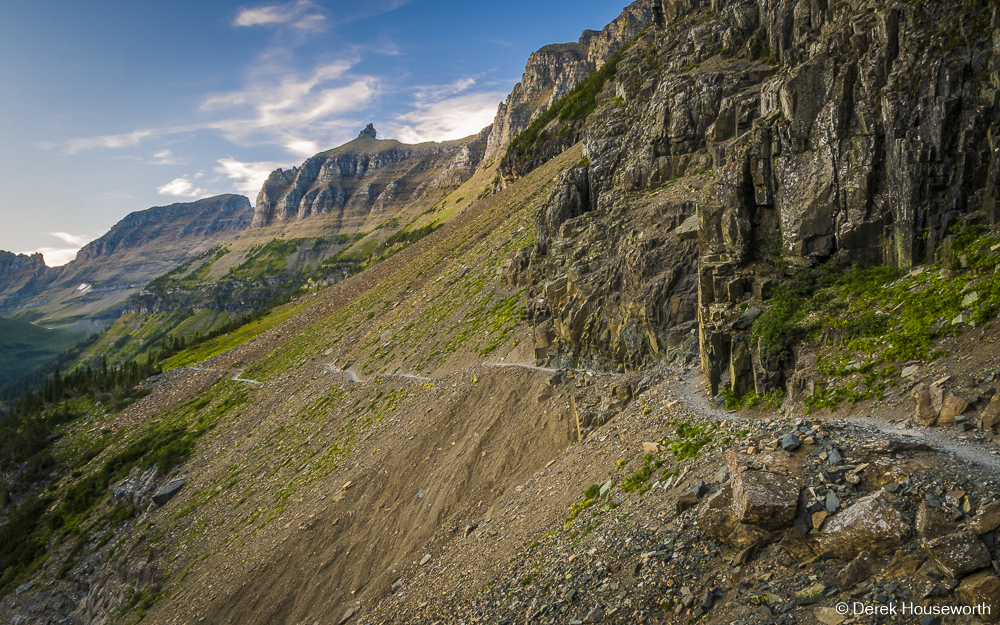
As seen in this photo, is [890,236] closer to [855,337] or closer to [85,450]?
[855,337]

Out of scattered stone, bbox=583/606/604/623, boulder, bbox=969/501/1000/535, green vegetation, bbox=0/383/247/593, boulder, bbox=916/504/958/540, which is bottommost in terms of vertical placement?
green vegetation, bbox=0/383/247/593

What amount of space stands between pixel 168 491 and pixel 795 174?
169 feet

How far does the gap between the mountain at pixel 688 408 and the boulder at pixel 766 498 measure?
Answer: 0.22 ft

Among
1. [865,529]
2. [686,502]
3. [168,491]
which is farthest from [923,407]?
[168,491]

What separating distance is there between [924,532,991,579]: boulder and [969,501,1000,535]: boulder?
288mm

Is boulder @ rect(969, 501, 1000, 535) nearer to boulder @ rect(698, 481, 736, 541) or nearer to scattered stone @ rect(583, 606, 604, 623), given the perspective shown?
boulder @ rect(698, 481, 736, 541)

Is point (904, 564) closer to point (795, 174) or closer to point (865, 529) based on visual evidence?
point (865, 529)

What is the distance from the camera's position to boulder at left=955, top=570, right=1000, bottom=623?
7887mm

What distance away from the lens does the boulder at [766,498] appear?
36.0 feet

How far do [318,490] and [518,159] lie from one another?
9126 cm

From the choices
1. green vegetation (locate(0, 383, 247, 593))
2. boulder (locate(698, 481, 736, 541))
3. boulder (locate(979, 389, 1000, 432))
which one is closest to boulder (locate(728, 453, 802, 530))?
boulder (locate(698, 481, 736, 541))

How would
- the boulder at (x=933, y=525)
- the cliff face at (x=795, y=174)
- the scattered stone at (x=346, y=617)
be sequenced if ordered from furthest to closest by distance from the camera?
1. the scattered stone at (x=346, y=617)
2. the cliff face at (x=795, y=174)
3. the boulder at (x=933, y=525)

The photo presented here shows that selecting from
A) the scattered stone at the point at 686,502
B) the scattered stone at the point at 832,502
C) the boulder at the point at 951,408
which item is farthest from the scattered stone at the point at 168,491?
the boulder at the point at 951,408

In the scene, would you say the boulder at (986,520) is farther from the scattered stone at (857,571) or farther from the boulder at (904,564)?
the scattered stone at (857,571)
